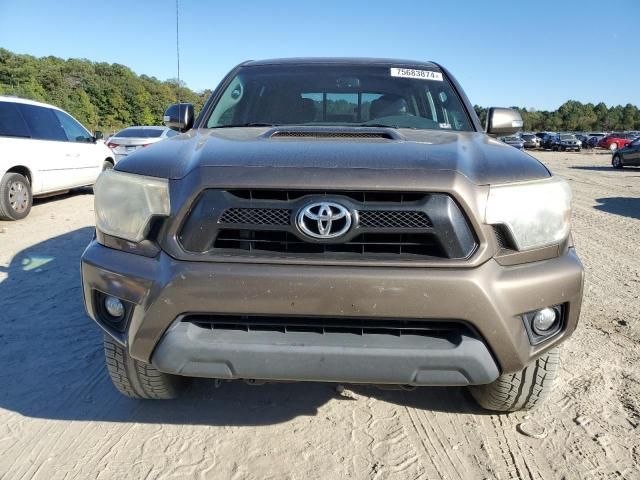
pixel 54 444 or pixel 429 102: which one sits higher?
pixel 429 102

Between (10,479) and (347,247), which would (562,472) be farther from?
(10,479)

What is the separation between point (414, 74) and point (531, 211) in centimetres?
180

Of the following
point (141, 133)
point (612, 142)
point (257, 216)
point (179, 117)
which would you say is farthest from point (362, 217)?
point (612, 142)

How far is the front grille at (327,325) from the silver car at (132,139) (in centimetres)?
1178

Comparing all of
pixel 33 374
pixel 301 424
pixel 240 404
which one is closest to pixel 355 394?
pixel 301 424

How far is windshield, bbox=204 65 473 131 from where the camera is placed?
3217mm

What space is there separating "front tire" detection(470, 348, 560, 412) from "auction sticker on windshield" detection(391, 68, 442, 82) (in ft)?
6.55

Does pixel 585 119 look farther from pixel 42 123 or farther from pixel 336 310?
pixel 336 310

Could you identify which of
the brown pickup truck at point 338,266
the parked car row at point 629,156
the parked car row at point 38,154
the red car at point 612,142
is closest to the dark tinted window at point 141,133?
the parked car row at point 38,154

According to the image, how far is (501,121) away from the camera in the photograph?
329cm

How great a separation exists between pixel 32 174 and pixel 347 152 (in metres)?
7.45

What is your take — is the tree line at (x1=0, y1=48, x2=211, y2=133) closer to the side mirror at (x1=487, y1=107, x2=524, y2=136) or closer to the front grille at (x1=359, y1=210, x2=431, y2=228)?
the side mirror at (x1=487, y1=107, x2=524, y2=136)

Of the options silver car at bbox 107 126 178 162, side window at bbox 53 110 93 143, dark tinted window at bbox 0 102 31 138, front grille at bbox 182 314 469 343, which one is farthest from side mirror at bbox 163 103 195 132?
silver car at bbox 107 126 178 162

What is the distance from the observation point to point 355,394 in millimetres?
2826
